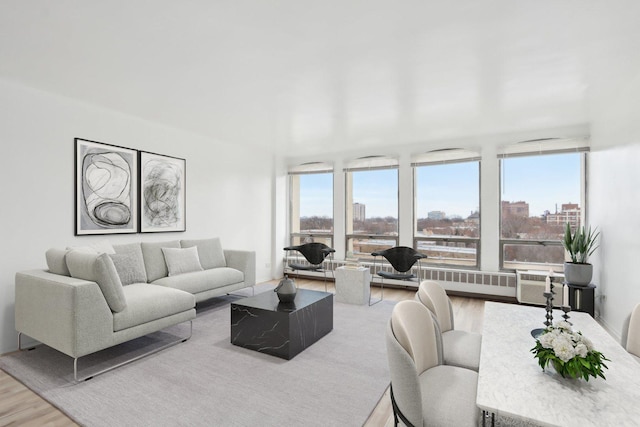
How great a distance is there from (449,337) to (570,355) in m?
1.08

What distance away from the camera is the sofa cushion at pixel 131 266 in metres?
3.64

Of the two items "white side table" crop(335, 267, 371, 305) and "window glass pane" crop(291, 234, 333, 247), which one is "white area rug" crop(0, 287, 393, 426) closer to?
"white side table" crop(335, 267, 371, 305)

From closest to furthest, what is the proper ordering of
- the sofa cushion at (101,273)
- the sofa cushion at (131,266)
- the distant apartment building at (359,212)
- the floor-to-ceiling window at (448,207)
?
1. the sofa cushion at (101,273)
2. the sofa cushion at (131,266)
3. the floor-to-ceiling window at (448,207)
4. the distant apartment building at (359,212)

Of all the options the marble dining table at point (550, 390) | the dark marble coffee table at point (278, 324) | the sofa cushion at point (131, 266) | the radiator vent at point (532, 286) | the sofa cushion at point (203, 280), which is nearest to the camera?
the marble dining table at point (550, 390)

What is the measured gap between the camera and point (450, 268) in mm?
5598

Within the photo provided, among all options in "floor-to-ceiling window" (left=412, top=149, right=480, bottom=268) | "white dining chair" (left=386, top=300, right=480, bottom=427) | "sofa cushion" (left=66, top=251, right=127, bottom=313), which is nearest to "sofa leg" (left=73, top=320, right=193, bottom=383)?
"sofa cushion" (left=66, top=251, right=127, bottom=313)

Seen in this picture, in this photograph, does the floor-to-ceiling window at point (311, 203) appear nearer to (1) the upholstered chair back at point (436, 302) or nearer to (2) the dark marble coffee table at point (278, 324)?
(2) the dark marble coffee table at point (278, 324)

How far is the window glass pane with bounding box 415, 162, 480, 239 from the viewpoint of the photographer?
5520 mm

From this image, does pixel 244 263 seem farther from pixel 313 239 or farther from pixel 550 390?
pixel 550 390

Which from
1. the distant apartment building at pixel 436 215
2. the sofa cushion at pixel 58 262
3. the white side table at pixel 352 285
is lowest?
the white side table at pixel 352 285

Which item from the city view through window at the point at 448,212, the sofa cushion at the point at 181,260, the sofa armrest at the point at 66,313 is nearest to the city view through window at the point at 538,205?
the city view through window at the point at 448,212

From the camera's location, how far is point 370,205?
643 cm

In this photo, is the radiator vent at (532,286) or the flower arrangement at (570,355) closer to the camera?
the flower arrangement at (570,355)

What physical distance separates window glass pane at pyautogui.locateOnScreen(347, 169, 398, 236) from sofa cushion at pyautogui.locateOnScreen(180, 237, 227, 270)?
2.69 m
